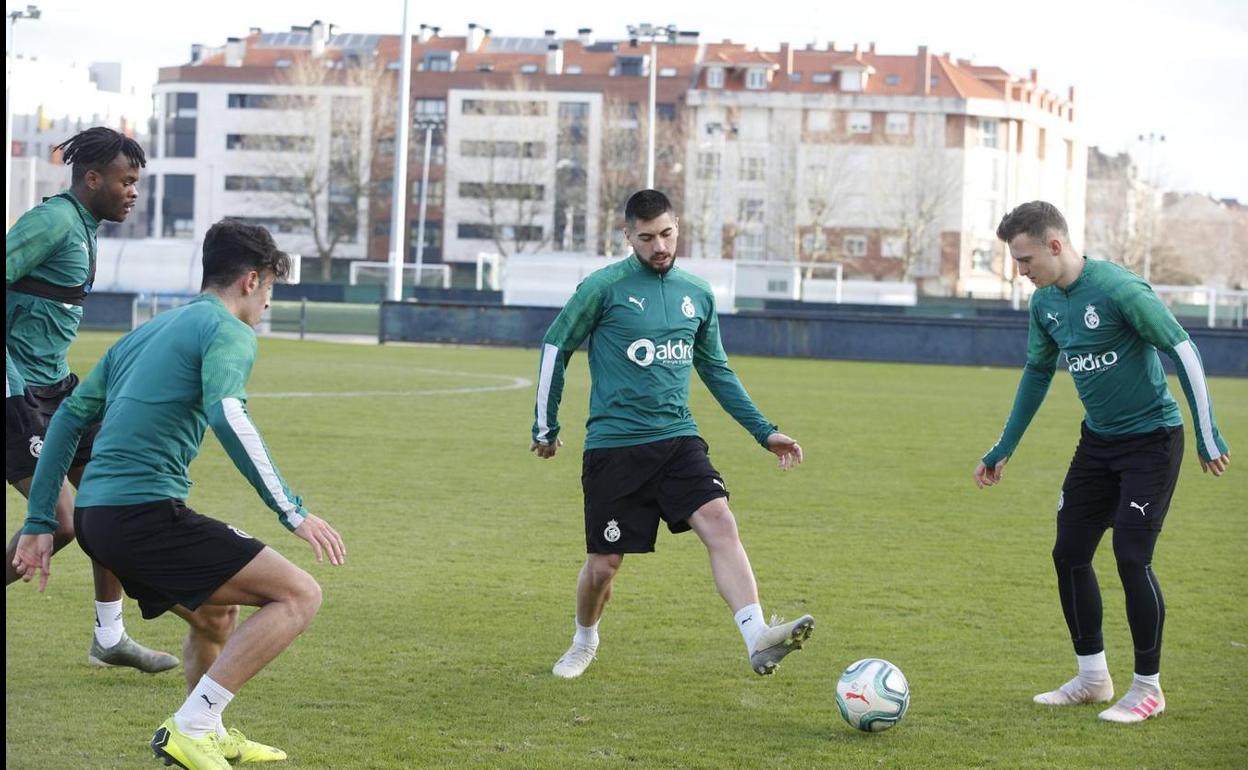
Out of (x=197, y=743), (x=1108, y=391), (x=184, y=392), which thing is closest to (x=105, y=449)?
(x=184, y=392)

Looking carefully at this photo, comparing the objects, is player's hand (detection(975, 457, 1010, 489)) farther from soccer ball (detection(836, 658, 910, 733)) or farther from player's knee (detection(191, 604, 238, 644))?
player's knee (detection(191, 604, 238, 644))

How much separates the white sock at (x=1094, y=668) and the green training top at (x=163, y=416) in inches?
135

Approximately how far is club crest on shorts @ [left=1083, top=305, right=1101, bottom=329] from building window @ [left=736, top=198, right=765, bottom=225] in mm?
85416

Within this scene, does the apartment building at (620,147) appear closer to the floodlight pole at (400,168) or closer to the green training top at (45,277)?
the floodlight pole at (400,168)

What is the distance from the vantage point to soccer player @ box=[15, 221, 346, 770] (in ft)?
17.1

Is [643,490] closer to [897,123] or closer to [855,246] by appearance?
[855,246]

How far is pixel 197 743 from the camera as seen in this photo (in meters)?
5.36

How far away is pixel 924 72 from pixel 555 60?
21487mm

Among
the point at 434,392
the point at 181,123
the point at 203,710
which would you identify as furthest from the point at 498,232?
the point at 203,710

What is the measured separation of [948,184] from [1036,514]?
7815 centimetres

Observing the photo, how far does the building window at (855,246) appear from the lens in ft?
297

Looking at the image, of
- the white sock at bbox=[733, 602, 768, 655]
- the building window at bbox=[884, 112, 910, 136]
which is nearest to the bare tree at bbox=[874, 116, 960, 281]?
the building window at bbox=[884, 112, 910, 136]

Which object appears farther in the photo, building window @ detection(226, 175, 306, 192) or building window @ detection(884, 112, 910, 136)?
building window @ detection(226, 175, 306, 192)

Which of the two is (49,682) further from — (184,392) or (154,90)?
(154,90)
